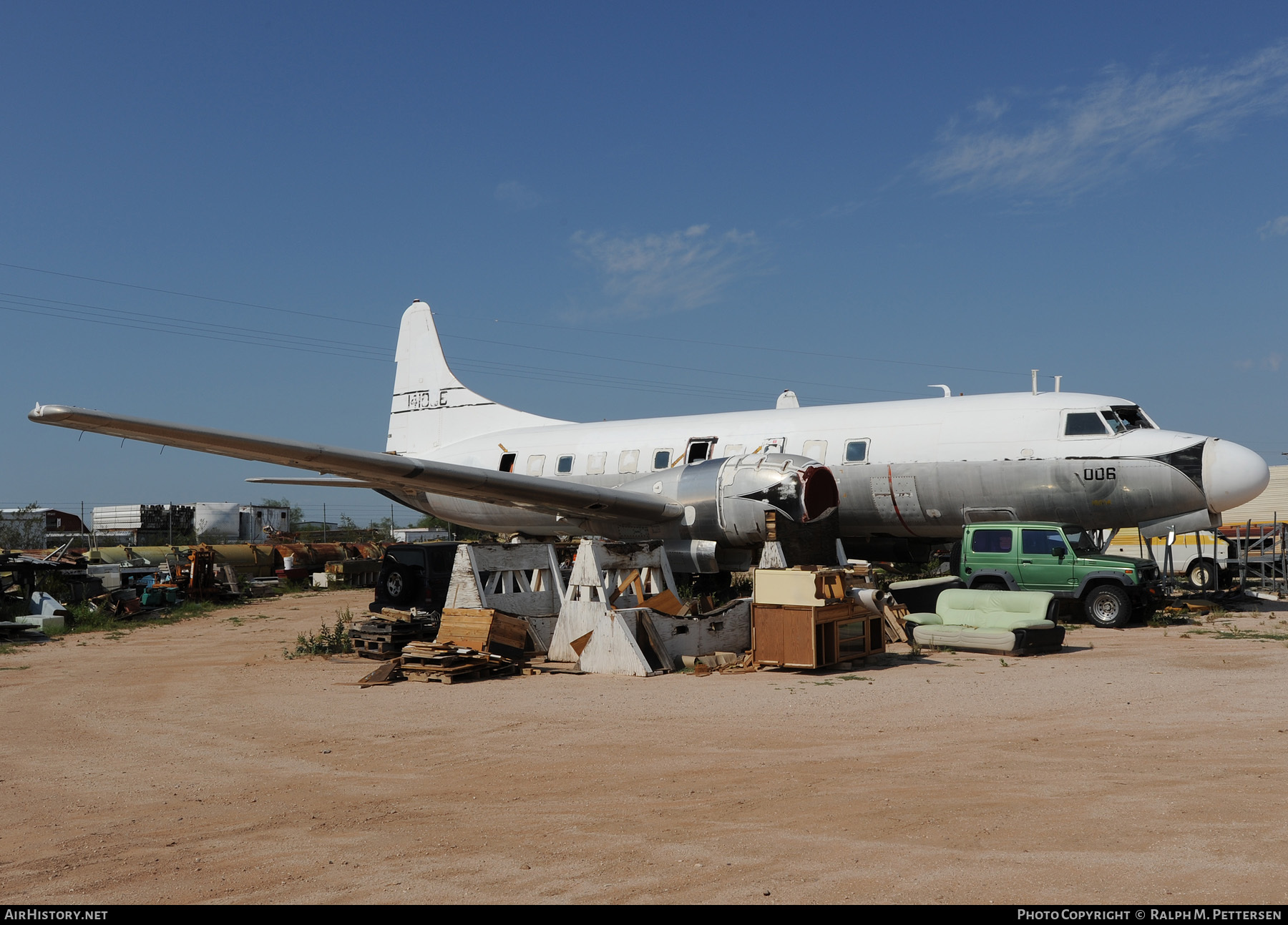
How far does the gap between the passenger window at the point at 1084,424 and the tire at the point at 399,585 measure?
11.9 metres

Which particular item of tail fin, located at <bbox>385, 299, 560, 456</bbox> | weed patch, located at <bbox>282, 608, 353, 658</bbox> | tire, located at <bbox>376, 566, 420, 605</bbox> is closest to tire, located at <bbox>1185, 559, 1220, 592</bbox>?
tail fin, located at <bbox>385, 299, 560, 456</bbox>

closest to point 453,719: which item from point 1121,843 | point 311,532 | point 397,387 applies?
point 1121,843

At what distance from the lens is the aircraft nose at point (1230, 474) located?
14.7m

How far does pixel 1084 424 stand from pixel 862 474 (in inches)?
143

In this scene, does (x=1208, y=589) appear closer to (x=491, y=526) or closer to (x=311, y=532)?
(x=491, y=526)

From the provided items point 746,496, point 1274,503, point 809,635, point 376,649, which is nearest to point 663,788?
point 809,635

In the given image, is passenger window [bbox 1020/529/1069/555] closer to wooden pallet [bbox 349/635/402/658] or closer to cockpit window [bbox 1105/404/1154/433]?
cockpit window [bbox 1105/404/1154/433]

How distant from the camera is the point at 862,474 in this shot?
1670cm

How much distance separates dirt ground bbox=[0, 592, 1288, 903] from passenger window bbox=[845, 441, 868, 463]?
6.06 metres

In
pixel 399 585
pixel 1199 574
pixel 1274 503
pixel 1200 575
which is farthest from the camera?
pixel 1274 503

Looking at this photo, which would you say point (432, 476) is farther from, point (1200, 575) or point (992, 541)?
point (1200, 575)

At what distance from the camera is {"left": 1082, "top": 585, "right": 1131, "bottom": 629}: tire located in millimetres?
15102

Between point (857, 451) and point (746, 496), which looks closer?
point (746, 496)

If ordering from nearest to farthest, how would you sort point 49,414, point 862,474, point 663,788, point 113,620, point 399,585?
point 663,788 < point 49,414 < point 862,474 < point 399,585 < point 113,620
